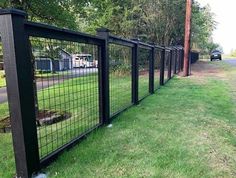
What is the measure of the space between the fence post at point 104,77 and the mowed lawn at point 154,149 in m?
0.25

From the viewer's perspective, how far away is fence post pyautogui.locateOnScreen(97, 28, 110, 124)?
436 centimetres

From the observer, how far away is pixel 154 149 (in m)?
3.43

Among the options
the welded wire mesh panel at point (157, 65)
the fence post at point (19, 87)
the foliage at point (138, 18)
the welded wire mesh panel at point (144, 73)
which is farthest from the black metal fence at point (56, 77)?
the welded wire mesh panel at point (157, 65)

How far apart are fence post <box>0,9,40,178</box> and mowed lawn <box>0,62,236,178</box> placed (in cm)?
33

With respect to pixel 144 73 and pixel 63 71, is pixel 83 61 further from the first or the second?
pixel 144 73

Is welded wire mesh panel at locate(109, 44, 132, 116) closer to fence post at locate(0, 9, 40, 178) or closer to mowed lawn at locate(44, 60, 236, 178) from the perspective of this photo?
mowed lawn at locate(44, 60, 236, 178)

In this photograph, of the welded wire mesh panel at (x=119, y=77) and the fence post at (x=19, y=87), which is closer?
the fence post at (x=19, y=87)

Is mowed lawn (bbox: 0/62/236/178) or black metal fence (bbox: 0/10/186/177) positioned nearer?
black metal fence (bbox: 0/10/186/177)

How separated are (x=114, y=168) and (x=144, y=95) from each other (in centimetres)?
447

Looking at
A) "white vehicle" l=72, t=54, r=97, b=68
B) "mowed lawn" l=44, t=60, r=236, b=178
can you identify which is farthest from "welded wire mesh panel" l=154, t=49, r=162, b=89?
"white vehicle" l=72, t=54, r=97, b=68

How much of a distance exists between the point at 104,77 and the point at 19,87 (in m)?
2.07

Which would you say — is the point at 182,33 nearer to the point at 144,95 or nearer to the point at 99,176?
the point at 144,95

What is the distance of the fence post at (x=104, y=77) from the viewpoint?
436 cm

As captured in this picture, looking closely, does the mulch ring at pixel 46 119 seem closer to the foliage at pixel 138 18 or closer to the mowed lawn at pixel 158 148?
the mowed lawn at pixel 158 148
